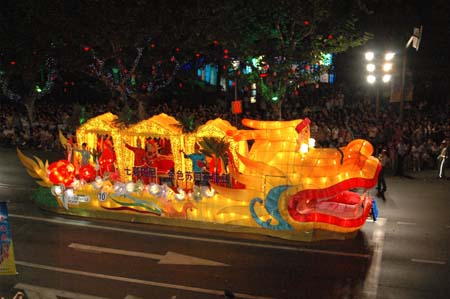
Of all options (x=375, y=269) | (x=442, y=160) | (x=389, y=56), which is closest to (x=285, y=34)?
(x=389, y=56)

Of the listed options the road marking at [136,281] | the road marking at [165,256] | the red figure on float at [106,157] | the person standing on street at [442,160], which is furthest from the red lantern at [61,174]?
the person standing on street at [442,160]

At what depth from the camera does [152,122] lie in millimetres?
12914

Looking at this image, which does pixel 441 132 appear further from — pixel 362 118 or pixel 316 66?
pixel 316 66

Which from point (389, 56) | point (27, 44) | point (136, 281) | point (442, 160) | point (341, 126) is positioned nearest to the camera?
point (136, 281)

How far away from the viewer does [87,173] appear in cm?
1349

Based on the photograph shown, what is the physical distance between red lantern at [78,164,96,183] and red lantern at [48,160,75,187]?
28cm

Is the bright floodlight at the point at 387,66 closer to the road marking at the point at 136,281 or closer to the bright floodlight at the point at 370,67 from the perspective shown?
the bright floodlight at the point at 370,67

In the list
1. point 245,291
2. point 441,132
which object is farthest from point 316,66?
point 245,291

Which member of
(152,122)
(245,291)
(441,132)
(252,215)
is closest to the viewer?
(245,291)

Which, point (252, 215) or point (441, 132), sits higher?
point (441, 132)

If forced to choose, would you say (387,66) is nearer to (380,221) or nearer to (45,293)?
(380,221)

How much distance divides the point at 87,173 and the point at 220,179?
3.82 metres

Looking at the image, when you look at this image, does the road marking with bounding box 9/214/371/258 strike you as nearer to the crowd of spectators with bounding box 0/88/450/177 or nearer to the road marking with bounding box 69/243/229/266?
the road marking with bounding box 69/243/229/266

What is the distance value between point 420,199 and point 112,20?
1409 cm
